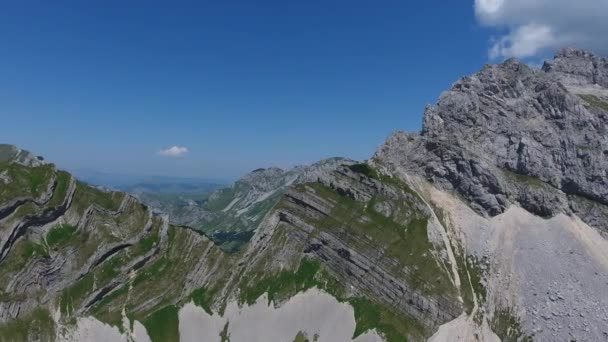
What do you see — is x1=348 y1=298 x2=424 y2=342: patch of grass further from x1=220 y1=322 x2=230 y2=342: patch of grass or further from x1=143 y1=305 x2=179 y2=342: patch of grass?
x1=143 y1=305 x2=179 y2=342: patch of grass

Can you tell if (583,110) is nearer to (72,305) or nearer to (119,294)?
(119,294)

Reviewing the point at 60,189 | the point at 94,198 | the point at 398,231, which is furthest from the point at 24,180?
the point at 398,231

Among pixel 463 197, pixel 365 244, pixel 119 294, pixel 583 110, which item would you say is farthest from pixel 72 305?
pixel 583 110

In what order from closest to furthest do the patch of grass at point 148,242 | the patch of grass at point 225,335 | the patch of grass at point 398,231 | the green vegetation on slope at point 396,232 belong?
the patch of grass at point 225,335
the patch of grass at point 398,231
the green vegetation on slope at point 396,232
the patch of grass at point 148,242

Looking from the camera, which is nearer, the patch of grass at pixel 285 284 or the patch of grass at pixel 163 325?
the patch of grass at pixel 163 325

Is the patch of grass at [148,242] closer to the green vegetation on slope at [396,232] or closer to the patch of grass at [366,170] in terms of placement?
the green vegetation on slope at [396,232]

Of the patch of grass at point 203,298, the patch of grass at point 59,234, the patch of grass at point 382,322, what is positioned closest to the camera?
the patch of grass at point 382,322

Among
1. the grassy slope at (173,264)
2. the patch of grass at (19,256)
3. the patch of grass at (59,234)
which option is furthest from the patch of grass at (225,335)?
the patch of grass at (19,256)
